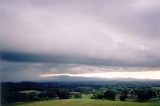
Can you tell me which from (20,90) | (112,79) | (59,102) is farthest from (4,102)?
(112,79)

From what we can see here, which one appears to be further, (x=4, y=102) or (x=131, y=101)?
(x=4, y=102)

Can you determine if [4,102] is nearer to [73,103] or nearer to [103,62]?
[73,103]

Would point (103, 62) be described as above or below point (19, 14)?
below

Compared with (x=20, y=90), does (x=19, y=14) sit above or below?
above

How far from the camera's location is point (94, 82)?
313 centimetres

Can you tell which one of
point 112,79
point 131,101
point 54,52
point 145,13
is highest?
point 145,13

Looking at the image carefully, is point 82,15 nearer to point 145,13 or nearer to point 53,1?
point 53,1

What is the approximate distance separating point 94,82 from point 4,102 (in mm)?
903

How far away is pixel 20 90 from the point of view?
325 cm

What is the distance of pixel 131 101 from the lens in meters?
3.04

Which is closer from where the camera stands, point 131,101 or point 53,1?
point 131,101

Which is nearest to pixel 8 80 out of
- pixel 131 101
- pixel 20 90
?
pixel 20 90

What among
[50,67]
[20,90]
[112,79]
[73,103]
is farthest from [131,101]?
[20,90]

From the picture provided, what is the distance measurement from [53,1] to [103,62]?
2.47ft
